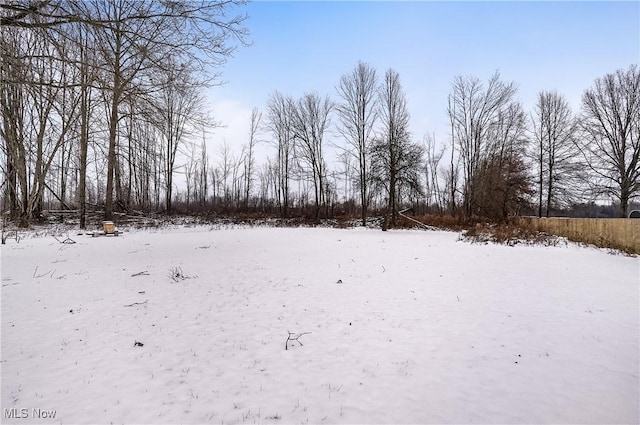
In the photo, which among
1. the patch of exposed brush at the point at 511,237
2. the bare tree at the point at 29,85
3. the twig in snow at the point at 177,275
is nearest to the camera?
the bare tree at the point at 29,85

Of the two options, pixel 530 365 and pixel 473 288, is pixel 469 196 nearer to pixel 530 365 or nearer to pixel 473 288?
pixel 473 288

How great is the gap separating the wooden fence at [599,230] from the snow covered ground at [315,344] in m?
7.26

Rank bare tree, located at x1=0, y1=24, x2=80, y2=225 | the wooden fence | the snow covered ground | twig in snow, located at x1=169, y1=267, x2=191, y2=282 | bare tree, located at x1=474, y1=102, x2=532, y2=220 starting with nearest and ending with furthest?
1. the snow covered ground
2. bare tree, located at x1=0, y1=24, x2=80, y2=225
3. twig in snow, located at x1=169, y1=267, x2=191, y2=282
4. the wooden fence
5. bare tree, located at x1=474, y1=102, x2=532, y2=220

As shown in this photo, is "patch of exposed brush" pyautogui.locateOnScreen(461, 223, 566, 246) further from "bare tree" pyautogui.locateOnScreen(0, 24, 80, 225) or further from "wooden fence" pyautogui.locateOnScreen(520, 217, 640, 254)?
"bare tree" pyautogui.locateOnScreen(0, 24, 80, 225)

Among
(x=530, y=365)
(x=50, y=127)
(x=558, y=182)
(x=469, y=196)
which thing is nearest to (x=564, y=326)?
(x=530, y=365)

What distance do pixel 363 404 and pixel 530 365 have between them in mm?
2176

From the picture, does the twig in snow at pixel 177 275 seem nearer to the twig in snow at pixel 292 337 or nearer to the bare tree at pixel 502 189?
the twig in snow at pixel 292 337

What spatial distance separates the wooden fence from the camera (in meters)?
13.5

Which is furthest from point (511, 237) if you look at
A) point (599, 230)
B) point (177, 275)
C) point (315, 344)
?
point (177, 275)

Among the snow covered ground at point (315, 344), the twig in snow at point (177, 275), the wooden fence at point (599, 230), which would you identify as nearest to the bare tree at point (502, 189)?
the wooden fence at point (599, 230)

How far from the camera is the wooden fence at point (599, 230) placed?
13.5m

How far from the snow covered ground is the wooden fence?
7.26m

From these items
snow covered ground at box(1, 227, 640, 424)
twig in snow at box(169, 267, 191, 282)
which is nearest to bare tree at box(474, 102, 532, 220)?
snow covered ground at box(1, 227, 640, 424)

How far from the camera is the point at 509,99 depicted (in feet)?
88.6
